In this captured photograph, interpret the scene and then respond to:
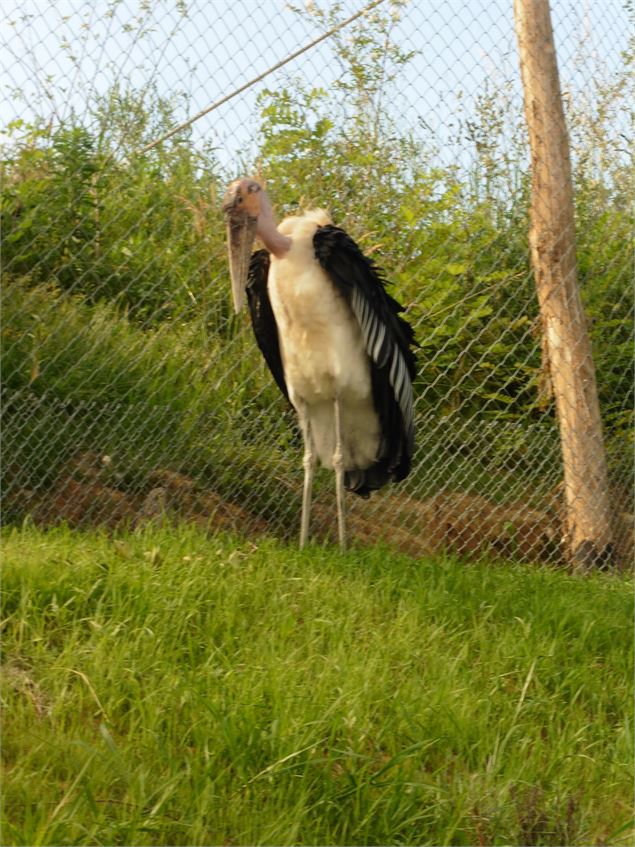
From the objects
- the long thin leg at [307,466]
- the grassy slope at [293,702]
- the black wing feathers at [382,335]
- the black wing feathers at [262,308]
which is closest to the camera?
the grassy slope at [293,702]

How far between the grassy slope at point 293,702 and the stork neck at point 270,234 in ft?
4.87

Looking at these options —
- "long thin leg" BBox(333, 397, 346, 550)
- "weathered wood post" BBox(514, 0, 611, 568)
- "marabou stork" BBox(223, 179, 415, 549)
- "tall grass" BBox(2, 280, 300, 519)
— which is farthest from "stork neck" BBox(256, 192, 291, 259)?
"weathered wood post" BBox(514, 0, 611, 568)

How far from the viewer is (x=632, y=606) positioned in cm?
454

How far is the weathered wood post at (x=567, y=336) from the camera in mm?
5770

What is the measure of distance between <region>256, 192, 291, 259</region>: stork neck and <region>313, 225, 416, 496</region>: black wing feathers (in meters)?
0.16

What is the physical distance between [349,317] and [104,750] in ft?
9.42

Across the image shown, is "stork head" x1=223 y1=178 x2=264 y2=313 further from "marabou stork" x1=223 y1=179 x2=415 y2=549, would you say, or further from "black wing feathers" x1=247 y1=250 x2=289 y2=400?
"black wing feathers" x1=247 y1=250 x2=289 y2=400

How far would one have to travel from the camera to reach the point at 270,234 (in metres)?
5.11

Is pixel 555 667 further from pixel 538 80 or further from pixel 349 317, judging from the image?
pixel 538 80

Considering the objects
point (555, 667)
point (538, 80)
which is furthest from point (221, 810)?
point (538, 80)

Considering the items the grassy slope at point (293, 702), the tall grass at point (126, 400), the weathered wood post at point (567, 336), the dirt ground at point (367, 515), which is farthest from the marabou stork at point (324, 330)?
the grassy slope at point (293, 702)

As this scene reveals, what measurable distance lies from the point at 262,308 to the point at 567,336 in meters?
1.61

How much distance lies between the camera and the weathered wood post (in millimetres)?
5770

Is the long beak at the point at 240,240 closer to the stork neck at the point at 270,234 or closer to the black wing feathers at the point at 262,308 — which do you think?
the stork neck at the point at 270,234
